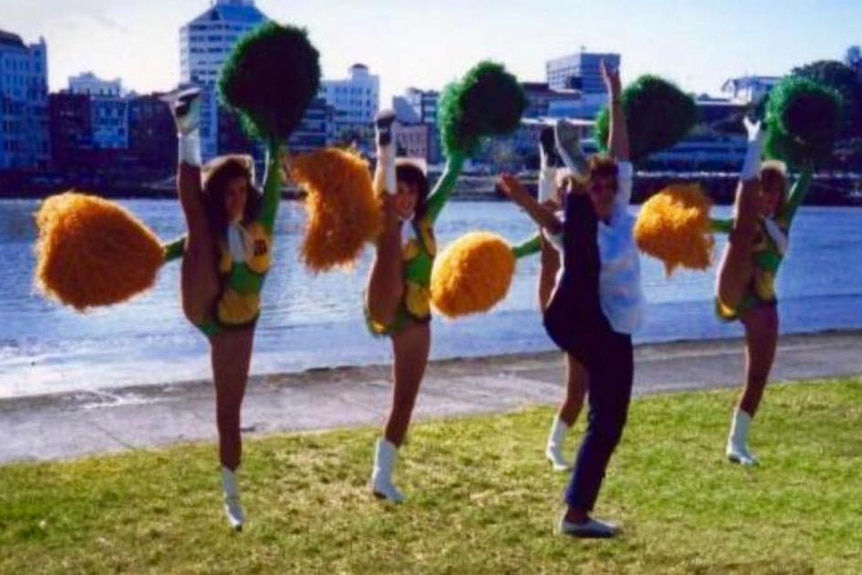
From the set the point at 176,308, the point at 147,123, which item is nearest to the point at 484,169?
the point at 147,123

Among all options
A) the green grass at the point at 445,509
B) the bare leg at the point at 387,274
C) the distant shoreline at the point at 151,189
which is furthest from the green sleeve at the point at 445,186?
the distant shoreline at the point at 151,189

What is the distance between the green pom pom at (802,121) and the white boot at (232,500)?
13.3ft

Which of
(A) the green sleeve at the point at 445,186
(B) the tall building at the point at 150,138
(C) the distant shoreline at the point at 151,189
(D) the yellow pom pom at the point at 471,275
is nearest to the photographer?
(A) the green sleeve at the point at 445,186

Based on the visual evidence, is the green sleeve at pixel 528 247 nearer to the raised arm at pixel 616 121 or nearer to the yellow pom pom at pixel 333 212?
the raised arm at pixel 616 121

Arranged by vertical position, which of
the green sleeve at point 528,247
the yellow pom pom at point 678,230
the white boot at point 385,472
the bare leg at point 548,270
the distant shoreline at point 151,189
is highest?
the yellow pom pom at point 678,230

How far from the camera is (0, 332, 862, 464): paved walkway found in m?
8.98

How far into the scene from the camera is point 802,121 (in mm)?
7945

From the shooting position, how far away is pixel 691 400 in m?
10.5

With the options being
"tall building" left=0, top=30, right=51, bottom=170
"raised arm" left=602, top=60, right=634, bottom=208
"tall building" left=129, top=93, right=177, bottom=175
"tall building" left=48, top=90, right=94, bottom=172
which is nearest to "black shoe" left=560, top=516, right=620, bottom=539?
"raised arm" left=602, top=60, right=634, bottom=208

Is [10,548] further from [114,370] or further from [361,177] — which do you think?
[114,370]

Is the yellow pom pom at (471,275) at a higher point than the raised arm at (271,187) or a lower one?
lower

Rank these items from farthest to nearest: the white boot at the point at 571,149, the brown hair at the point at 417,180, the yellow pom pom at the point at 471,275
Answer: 1. the yellow pom pom at the point at 471,275
2. the brown hair at the point at 417,180
3. the white boot at the point at 571,149

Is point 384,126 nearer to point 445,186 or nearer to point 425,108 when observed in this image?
point 445,186

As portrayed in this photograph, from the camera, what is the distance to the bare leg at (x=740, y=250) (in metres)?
7.39
